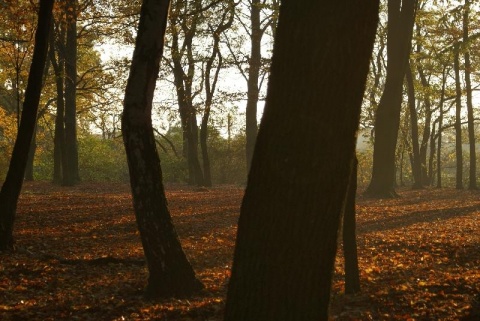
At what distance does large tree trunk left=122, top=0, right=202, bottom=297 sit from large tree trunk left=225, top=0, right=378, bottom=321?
362cm

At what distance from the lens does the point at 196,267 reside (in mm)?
9766

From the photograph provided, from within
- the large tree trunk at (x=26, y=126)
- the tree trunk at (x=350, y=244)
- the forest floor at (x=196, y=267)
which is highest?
the large tree trunk at (x=26, y=126)

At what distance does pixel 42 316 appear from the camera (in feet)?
21.6

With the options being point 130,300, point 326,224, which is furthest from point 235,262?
point 130,300

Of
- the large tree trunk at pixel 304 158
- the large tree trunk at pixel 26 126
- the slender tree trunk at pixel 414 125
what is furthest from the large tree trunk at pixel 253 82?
the large tree trunk at pixel 304 158

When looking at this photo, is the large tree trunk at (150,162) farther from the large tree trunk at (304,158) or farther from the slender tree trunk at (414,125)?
the slender tree trunk at (414,125)

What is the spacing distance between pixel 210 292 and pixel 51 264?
3.16 meters

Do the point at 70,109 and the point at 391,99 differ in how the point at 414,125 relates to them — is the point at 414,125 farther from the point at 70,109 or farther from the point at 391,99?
the point at 70,109

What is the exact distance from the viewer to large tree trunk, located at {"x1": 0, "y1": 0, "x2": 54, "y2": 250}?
376 inches

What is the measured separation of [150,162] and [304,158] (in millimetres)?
3911

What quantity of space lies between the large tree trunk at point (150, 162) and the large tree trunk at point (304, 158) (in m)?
3.62

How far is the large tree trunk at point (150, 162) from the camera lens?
6.92 metres

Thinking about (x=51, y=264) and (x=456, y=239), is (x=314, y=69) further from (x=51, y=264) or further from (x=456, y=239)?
(x=456, y=239)

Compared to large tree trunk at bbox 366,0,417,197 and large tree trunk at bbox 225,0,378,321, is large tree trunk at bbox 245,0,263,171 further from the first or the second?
large tree trunk at bbox 225,0,378,321
